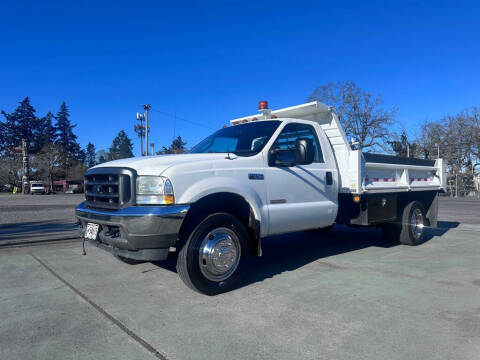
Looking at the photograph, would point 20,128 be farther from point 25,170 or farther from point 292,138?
point 292,138

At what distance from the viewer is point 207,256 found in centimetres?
391

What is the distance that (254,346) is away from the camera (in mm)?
2740

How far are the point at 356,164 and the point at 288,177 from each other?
1.40 metres

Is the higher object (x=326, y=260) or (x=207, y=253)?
(x=207, y=253)

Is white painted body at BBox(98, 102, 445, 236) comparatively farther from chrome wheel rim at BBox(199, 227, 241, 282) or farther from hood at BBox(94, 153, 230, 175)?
chrome wheel rim at BBox(199, 227, 241, 282)

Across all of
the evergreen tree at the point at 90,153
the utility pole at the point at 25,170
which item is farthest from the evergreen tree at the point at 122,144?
the utility pole at the point at 25,170

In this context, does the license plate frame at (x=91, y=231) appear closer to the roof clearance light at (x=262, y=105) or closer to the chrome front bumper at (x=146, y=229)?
the chrome front bumper at (x=146, y=229)

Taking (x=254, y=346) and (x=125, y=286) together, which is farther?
(x=125, y=286)

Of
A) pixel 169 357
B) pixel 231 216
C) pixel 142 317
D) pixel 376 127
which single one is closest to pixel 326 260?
pixel 231 216

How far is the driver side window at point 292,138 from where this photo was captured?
15.8ft

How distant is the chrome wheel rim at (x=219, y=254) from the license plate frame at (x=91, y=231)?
1.22 metres

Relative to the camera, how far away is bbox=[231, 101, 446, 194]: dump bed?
557 centimetres

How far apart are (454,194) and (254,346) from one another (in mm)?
40511

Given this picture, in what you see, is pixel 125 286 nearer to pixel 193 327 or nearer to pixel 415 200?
pixel 193 327
